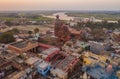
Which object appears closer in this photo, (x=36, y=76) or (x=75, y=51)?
(x=36, y=76)

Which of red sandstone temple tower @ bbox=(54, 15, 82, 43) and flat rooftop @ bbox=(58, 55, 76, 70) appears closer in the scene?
flat rooftop @ bbox=(58, 55, 76, 70)

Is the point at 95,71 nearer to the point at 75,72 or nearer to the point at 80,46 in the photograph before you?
the point at 75,72

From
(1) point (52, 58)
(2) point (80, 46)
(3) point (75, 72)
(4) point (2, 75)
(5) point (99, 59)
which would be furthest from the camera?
(2) point (80, 46)

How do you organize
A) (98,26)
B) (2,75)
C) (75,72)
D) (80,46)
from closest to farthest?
(2,75) → (75,72) → (80,46) → (98,26)

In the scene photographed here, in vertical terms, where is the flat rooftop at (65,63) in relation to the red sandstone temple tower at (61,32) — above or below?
below

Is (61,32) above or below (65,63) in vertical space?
above

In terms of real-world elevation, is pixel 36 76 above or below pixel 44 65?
Answer: below

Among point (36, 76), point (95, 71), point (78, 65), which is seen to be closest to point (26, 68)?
point (36, 76)

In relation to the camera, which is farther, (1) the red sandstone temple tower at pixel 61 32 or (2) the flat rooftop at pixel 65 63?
(1) the red sandstone temple tower at pixel 61 32

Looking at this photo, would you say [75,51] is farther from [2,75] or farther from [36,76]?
[2,75]

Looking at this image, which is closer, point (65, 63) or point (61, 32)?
point (65, 63)

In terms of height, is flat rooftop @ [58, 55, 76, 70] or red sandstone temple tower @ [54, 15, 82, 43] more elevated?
red sandstone temple tower @ [54, 15, 82, 43]
